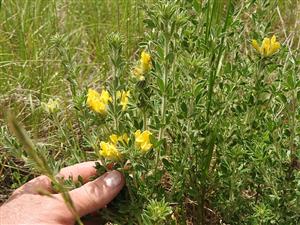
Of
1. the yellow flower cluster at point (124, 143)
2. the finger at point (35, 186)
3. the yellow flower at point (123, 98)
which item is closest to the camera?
the yellow flower cluster at point (124, 143)

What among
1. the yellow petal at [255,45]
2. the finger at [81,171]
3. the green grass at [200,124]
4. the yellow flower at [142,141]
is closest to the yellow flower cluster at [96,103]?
the green grass at [200,124]

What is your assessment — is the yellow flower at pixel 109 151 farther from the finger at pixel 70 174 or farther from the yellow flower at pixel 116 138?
the finger at pixel 70 174

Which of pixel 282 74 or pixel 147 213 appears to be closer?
pixel 147 213

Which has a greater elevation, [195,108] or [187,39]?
[187,39]

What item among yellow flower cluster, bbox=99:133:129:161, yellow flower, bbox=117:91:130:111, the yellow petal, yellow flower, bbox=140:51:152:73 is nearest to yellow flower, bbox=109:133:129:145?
yellow flower cluster, bbox=99:133:129:161

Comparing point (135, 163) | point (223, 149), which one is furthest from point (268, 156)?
point (135, 163)

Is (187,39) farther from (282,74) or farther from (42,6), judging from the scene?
(42,6)

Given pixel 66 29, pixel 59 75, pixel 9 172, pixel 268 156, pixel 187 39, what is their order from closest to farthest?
pixel 268 156
pixel 187 39
pixel 9 172
pixel 59 75
pixel 66 29

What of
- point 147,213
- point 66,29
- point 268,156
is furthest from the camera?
point 66,29
